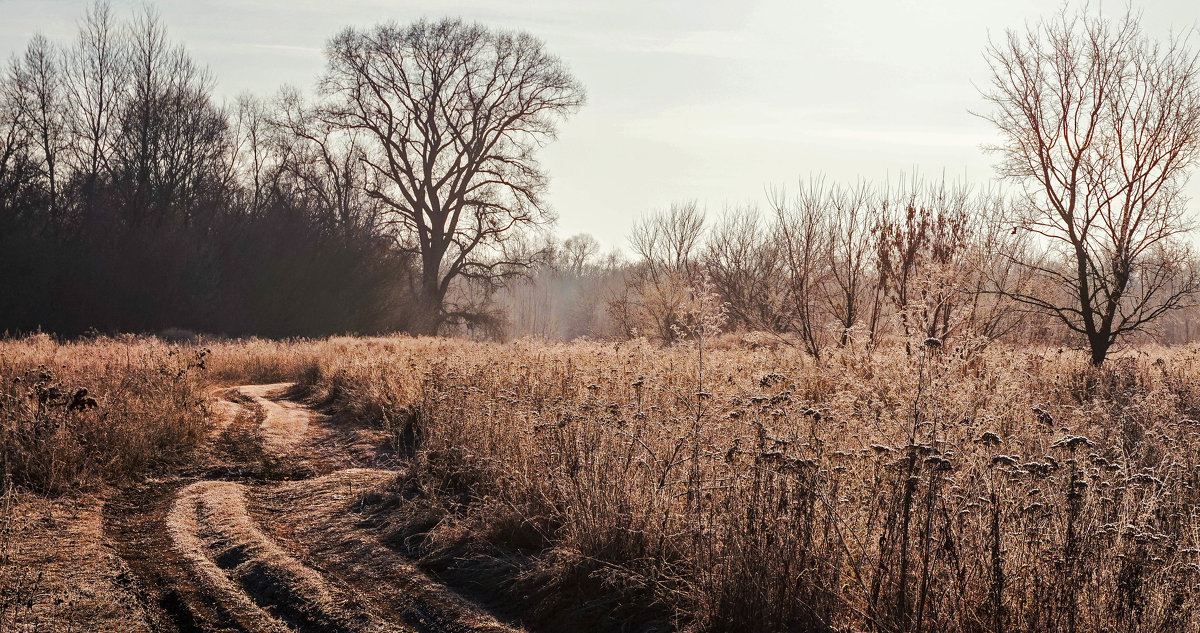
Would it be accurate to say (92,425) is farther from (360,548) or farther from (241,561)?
(360,548)

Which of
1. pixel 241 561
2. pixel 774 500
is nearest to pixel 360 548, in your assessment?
pixel 241 561

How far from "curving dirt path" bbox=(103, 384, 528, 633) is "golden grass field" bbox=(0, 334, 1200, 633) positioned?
0.90 feet

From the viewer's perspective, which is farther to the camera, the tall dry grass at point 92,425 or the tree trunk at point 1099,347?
the tree trunk at point 1099,347

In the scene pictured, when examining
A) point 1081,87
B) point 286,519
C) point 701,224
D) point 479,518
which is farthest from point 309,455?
point 701,224

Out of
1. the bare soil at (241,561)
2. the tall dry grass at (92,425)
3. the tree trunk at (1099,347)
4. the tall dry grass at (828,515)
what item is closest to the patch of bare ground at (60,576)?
the bare soil at (241,561)

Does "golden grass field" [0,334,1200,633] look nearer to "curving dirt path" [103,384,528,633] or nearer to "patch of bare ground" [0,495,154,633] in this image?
"patch of bare ground" [0,495,154,633]

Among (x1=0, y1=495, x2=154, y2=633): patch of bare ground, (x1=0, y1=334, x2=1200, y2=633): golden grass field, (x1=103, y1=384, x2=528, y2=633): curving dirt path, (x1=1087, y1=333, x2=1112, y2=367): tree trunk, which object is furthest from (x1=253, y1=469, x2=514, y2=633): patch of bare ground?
(x1=1087, y1=333, x2=1112, y2=367): tree trunk

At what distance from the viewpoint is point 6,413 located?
683 centimetres

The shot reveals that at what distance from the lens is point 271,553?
5.05m

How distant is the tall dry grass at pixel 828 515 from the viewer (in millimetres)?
3221

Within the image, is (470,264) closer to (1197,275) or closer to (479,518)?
(1197,275)

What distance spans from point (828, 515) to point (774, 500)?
1.39 feet

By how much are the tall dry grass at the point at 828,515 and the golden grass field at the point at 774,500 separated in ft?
0.05

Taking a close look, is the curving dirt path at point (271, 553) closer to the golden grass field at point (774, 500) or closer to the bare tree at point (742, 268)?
the golden grass field at point (774, 500)
